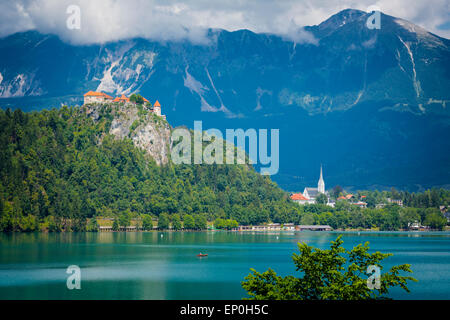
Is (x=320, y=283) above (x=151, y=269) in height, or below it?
above

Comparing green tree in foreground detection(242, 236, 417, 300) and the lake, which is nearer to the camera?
green tree in foreground detection(242, 236, 417, 300)

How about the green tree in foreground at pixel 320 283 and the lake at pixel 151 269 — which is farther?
the lake at pixel 151 269

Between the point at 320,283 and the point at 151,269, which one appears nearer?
the point at 320,283

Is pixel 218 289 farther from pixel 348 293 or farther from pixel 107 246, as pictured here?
pixel 107 246

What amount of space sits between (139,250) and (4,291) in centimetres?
5288

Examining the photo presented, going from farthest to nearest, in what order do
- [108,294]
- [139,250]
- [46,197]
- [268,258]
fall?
[46,197] < [139,250] < [268,258] < [108,294]

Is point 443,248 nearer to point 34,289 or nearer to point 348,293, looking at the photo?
point 34,289

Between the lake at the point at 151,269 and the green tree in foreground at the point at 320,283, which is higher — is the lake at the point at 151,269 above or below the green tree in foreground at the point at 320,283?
below

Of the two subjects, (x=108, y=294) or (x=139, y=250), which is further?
(x=139, y=250)

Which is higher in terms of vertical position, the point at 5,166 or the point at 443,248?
the point at 5,166

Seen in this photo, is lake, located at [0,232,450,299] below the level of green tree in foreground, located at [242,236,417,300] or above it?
below

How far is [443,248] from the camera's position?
5138 inches
